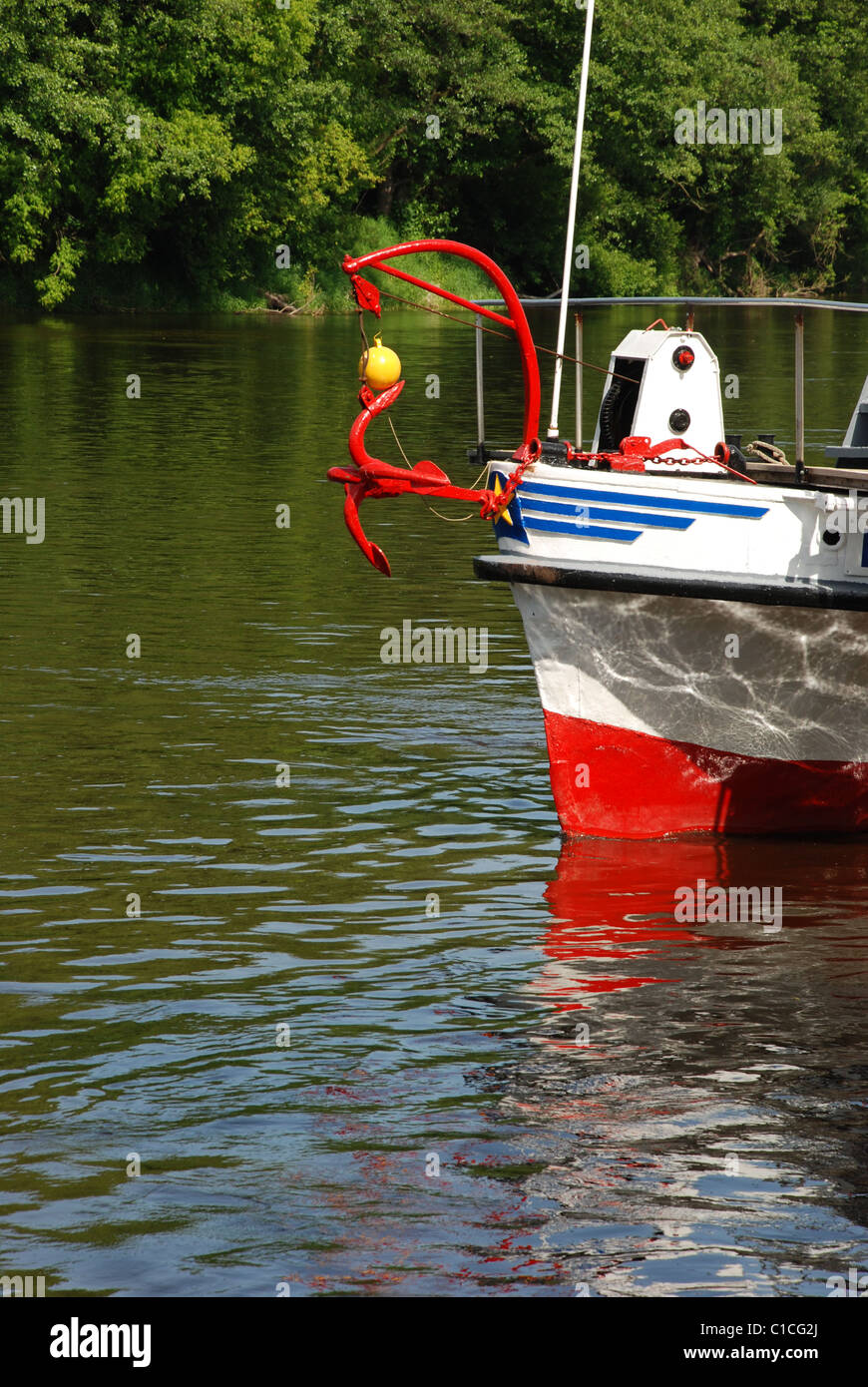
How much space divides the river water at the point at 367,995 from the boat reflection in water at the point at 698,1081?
20 millimetres

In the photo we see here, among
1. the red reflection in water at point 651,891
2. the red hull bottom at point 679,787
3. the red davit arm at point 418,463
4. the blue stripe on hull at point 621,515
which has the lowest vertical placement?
the red reflection in water at point 651,891

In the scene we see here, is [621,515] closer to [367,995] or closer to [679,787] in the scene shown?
[679,787]

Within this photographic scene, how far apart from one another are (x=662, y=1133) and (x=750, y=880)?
355cm

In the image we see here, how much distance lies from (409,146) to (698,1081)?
62.0 meters

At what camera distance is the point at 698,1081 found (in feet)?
25.9

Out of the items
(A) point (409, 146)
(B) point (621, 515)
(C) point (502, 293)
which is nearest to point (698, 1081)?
(B) point (621, 515)

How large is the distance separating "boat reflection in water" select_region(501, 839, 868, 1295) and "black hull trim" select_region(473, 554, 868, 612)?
5.37 feet

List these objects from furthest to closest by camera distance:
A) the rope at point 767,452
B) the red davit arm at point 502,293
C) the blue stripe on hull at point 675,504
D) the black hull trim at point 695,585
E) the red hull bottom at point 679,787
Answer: the rope at point 767,452 < the red hull bottom at point 679,787 < the blue stripe on hull at point 675,504 < the black hull trim at point 695,585 < the red davit arm at point 502,293

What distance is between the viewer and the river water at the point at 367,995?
6621 millimetres

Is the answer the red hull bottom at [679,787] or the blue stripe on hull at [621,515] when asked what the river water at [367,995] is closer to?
the red hull bottom at [679,787]

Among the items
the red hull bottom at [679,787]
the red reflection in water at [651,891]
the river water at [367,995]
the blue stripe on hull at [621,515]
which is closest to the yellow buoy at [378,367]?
the blue stripe on hull at [621,515]

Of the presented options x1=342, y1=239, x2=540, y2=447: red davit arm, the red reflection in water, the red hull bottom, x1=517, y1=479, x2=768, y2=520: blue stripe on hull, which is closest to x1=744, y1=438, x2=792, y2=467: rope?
x1=517, y1=479, x2=768, y2=520: blue stripe on hull

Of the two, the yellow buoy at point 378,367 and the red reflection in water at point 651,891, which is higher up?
the yellow buoy at point 378,367

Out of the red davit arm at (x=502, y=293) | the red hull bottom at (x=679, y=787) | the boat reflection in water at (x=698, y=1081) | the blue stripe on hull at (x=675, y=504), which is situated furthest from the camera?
the red hull bottom at (x=679, y=787)
